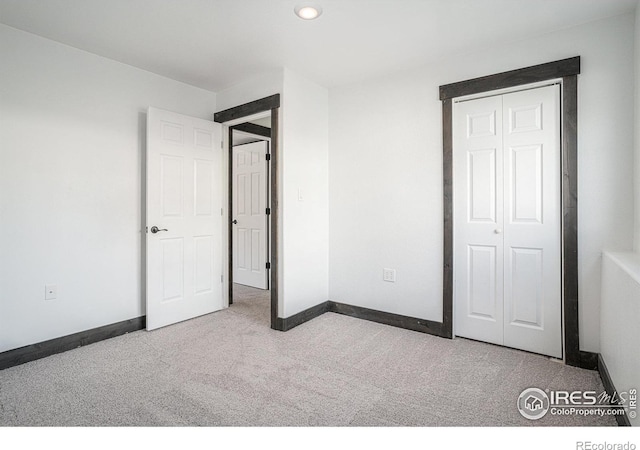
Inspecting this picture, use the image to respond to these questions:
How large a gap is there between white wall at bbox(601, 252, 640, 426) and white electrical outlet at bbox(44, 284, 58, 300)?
11.8 feet

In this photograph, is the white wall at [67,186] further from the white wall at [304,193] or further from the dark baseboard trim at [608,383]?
the dark baseboard trim at [608,383]

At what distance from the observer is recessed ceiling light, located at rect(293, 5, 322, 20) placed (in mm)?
2240

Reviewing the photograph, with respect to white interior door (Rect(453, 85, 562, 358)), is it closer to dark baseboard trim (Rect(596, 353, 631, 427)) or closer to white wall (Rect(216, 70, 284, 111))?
dark baseboard trim (Rect(596, 353, 631, 427))

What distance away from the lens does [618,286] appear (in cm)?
187

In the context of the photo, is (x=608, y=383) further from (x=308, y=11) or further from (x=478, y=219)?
(x=308, y=11)

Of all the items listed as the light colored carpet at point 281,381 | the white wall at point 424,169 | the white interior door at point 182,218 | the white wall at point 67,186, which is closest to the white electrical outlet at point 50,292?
the white wall at point 67,186

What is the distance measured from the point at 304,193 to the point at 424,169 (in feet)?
3.84

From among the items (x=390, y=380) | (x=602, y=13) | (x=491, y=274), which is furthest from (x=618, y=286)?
(x=602, y=13)

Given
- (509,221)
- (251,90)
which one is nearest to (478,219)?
(509,221)

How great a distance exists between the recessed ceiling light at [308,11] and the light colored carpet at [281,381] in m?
2.41

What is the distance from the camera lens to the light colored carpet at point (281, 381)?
1832 millimetres

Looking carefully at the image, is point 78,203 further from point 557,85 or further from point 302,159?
point 557,85

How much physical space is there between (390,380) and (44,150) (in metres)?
3.02

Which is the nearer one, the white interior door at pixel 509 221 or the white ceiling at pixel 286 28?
the white ceiling at pixel 286 28
